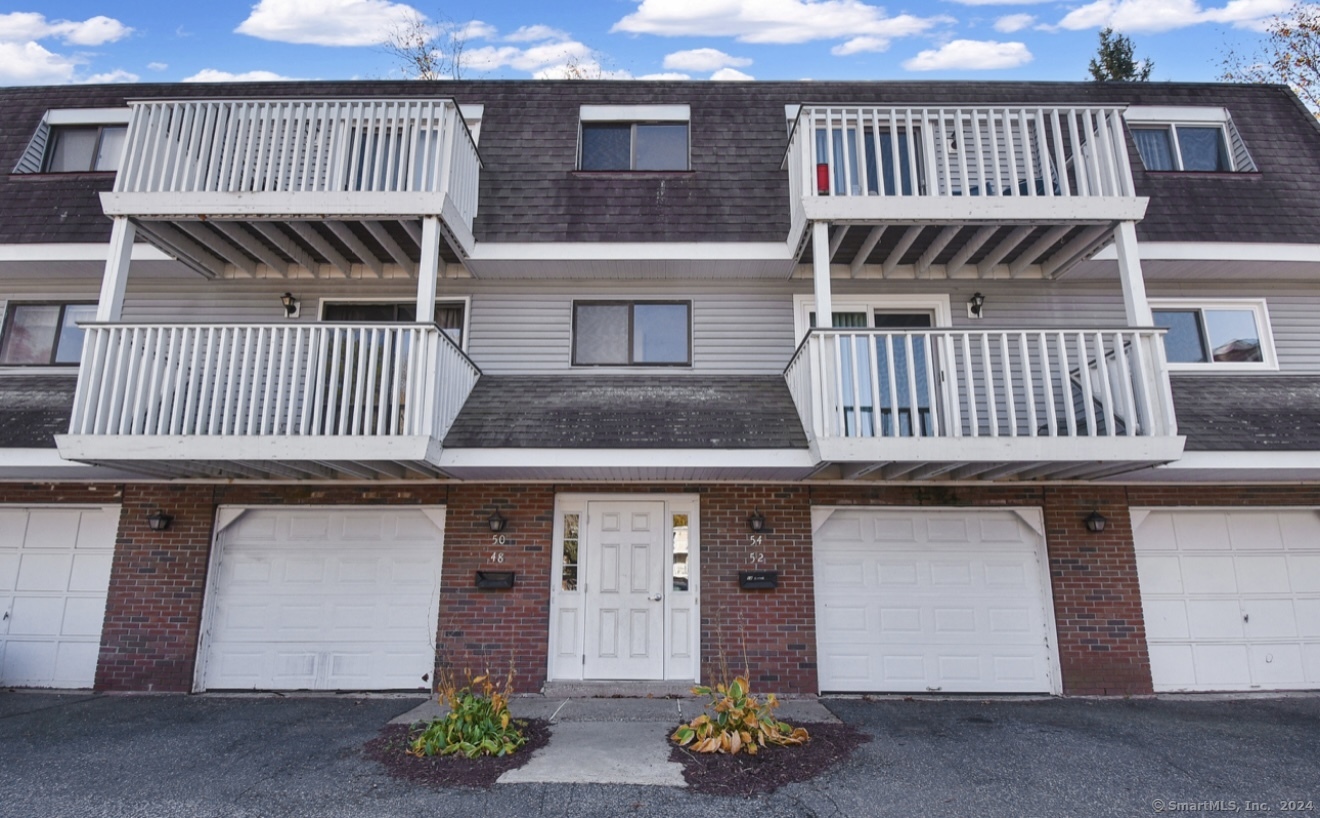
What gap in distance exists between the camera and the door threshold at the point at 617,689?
20.4 ft

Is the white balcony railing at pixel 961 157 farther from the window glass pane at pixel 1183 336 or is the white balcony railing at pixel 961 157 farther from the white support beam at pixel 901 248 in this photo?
the window glass pane at pixel 1183 336

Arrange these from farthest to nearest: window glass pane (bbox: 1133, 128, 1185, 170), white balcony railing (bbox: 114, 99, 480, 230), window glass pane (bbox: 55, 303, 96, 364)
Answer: window glass pane (bbox: 1133, 128, 1185, 170)
window glass pane (bbox: 55, 303, 96, 364)
white balcony railing (bbox: 114, 99, 480, 230)

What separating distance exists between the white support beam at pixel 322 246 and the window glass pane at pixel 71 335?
127 inches

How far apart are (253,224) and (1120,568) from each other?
9786mm

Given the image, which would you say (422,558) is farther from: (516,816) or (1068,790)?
(1068,790)

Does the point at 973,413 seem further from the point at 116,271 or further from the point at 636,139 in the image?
the point at 116,271

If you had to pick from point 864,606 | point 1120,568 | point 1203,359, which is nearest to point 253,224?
point 864,606

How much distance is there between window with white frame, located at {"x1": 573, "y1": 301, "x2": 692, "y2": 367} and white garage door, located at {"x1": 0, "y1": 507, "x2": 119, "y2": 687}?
560cm

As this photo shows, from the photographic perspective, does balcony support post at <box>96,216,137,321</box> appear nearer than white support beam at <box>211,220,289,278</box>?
Yes

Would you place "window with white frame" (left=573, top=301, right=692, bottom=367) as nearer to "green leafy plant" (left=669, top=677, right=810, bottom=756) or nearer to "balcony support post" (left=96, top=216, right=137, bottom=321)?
"green leafy plant" (left=669, top=677, right=810, bottom=756)

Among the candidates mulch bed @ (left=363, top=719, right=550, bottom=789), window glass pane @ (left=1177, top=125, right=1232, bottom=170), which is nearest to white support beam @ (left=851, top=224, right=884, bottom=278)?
window glass pane @ (left=1177, top=125, right=1232, bottom=170)

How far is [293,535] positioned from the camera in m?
6.87

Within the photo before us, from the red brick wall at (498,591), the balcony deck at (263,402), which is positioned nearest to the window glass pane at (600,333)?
the red brick wall at (498,591)

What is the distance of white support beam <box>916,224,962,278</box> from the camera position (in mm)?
6198
